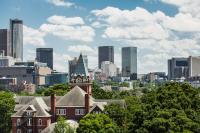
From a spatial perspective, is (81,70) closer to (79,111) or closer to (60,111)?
(60,111)

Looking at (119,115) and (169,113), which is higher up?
(169,113)

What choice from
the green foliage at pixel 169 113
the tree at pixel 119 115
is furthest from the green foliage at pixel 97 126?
the tree at pixel 119 115

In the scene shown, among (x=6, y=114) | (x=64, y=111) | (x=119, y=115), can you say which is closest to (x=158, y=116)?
(x=119, y=115)

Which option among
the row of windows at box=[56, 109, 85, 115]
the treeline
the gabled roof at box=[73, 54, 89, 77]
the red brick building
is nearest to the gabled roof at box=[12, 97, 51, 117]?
the red brick building

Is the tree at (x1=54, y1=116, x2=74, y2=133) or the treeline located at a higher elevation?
the treeline

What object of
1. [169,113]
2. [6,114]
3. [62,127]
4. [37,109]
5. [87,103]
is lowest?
[62,127]

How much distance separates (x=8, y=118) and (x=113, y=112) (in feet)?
87.5

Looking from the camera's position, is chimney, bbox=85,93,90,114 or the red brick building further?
chimney, bbox=85,93,90,114

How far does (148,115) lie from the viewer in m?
87.8

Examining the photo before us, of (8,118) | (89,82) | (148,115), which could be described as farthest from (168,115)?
(89,82)

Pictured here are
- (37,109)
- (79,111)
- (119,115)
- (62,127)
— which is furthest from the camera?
(79,111)

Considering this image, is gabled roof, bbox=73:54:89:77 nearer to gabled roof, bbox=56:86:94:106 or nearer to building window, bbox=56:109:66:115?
gabled roof, bbox=56:86:94:106

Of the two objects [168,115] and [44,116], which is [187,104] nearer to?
[168,115]

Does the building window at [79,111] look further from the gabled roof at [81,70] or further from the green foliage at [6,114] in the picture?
the gabled roof at [81,70]
